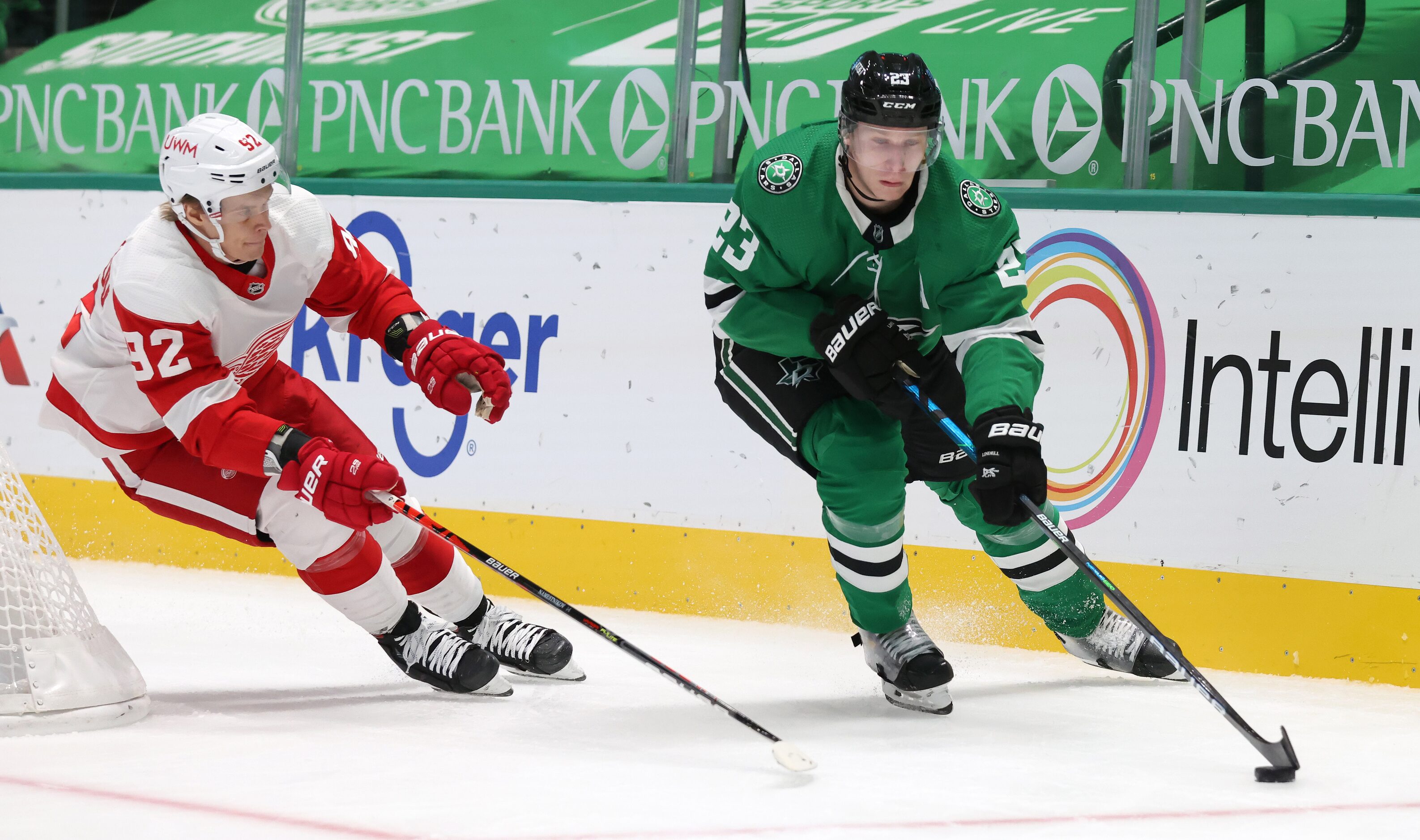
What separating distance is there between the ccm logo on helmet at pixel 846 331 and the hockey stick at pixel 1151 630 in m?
0.13

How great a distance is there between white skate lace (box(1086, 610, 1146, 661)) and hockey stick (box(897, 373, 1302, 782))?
1.19ft

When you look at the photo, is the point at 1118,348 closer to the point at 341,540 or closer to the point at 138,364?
the point at 341,540

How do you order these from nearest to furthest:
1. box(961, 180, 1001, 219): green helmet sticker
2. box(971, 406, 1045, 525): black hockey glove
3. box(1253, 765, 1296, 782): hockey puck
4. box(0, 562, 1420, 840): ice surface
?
box(0, 562, 1420, 840): ice surface
box(1253, 765, 1296, 782): hockey puck
box(971, 406, 1045, 525): black hockey glove
box(961, 180, 1001, 219): green helmet sticker

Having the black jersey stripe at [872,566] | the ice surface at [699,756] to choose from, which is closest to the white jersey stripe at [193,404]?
the ice surface at [699,756]

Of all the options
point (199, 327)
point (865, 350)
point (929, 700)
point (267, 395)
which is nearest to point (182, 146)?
point (199, 327)

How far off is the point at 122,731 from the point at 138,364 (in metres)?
0.61

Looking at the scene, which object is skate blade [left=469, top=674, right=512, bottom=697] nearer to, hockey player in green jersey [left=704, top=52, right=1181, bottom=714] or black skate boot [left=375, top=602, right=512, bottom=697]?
black skate boot [left=375, top=602, right=512, bottom=697]

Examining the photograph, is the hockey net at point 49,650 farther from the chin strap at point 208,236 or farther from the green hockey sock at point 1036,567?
the green hockey sock at point 1036,567

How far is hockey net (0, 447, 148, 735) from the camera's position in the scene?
8.00ft

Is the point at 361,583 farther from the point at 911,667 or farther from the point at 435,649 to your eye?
the point at 911,667

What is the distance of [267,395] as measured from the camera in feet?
9.59

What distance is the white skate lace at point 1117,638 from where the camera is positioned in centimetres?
300

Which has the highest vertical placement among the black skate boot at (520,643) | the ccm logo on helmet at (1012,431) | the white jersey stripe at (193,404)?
the white jersey stripe at (193,404)

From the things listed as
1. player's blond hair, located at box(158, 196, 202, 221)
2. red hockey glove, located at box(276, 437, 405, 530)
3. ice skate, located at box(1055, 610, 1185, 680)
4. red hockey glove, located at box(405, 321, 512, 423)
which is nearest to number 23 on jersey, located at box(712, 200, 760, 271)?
red hockey glove, located at box(405, 321, 512, 423)
